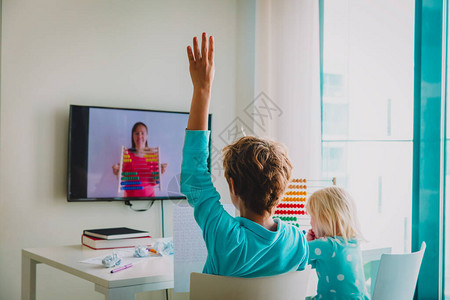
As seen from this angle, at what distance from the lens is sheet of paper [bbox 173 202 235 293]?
1.77m

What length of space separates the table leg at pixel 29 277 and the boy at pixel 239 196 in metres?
1.19

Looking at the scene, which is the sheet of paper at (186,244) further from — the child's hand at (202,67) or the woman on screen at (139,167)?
the woman on screen at (139,167)

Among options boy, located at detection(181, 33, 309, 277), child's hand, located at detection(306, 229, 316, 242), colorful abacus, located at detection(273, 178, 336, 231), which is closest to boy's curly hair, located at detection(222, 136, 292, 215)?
boy, located at detection(181, 33, 309, 277)

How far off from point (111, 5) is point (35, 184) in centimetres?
137

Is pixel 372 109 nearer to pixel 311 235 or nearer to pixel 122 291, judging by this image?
pixel 311 235

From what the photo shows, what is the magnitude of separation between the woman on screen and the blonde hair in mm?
1661

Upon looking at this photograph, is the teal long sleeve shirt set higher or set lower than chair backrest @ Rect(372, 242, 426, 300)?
higher

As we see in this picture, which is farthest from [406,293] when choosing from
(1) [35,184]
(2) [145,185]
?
(1) [35,184]

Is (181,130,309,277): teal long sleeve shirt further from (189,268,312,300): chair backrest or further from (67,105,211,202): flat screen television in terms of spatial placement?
(67,105,211,202): flat screen television

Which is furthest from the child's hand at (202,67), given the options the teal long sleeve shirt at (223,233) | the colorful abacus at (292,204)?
the colorful abacus at (292,204)

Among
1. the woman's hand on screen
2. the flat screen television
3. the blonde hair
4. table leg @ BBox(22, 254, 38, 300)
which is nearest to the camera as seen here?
the blonde hair

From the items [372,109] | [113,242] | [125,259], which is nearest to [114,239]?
[113,242]

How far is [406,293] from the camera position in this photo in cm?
188

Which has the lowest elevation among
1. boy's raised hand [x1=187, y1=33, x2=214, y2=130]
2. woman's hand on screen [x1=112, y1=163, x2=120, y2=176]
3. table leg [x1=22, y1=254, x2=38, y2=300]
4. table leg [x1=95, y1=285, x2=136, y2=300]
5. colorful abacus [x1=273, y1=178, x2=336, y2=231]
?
table leg [x1=22, y1=254, x2=38, y2=300]
